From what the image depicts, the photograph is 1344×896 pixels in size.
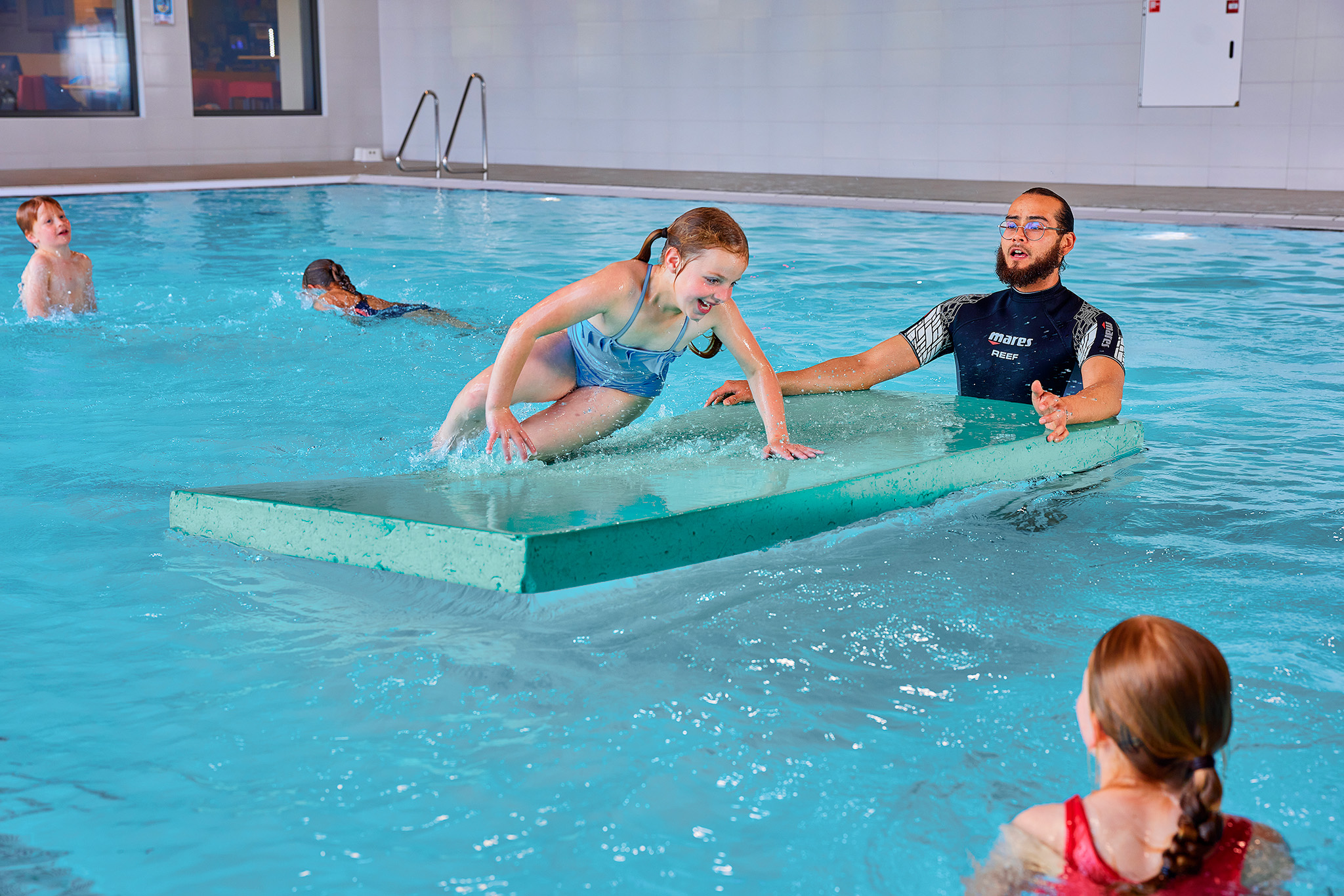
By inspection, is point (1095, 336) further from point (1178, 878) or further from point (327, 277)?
point (327, 277)

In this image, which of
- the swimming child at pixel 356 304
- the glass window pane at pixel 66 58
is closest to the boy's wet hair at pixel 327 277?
the swimming child at pixel 356 304

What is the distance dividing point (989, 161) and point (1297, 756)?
13.6 m

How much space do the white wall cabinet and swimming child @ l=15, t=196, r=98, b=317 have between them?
37.3 feet

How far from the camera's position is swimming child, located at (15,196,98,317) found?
675cm

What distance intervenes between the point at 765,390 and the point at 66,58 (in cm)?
1704

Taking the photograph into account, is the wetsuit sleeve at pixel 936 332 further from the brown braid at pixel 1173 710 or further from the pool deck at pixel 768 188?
the pool deck at pixel 768 188

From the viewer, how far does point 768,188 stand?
1416 cm

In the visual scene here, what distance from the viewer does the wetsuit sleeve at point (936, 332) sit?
442 centimetres

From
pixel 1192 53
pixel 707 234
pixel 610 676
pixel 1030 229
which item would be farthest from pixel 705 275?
pixel 1192 53

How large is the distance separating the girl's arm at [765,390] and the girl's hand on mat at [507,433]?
2.20 ft

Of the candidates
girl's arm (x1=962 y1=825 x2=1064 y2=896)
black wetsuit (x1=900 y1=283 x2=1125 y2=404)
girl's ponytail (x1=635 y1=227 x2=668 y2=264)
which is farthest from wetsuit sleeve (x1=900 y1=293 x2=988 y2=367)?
girl's arm (x1=962 y1=825 x2=1064 y2=896)

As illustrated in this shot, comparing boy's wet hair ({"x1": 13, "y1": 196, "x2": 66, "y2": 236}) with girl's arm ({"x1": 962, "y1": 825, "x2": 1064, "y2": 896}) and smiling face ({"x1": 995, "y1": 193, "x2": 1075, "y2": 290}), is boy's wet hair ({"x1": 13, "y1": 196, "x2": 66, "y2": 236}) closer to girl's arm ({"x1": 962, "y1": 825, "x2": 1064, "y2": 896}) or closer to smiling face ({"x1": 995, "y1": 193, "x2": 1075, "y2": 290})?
smiling face ({"x1": 995, "y1": 193, "x2": 1075, "y2": 290})

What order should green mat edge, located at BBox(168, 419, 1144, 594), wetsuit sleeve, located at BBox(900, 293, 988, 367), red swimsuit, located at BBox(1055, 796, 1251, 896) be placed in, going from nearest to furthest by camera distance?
red swimsuit, located at BBox(1055, 796, 1251, 896) → green mat edge, located at BBox(168, 419, 1144, 594) → wetsuit sleeve, located at BBox(900, 293, 988, 367)

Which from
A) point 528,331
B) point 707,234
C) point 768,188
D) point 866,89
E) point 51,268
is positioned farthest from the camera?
point 866,89
